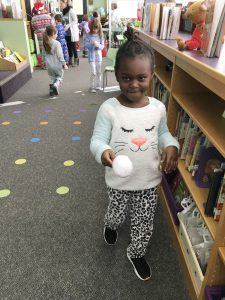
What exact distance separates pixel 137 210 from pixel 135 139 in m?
0.37

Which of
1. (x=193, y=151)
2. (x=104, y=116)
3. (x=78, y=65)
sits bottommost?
(x=78, y=65)

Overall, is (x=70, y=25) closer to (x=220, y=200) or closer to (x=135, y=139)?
(x=135, y=139)

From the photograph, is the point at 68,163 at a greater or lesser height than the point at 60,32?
lesser

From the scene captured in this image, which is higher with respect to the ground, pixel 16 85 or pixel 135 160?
pixel 135 160

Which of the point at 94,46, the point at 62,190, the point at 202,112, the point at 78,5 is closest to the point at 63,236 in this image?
the point at 62,190

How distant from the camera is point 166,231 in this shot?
1.58m

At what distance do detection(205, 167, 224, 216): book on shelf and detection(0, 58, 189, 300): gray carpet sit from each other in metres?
0.48

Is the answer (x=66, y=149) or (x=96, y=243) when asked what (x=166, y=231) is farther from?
(x=66, y=149)

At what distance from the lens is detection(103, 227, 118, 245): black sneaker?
4.87ft

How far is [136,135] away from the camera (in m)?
1.04

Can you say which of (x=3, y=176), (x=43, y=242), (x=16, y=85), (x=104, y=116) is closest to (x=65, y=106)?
(x=16, y=85)

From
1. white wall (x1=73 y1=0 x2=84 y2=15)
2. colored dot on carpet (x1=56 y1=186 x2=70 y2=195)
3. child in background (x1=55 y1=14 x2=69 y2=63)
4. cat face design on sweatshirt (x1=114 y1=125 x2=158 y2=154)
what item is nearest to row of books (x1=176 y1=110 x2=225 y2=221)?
cat face design on sweatshirt (x1=114 y1=125 x2=158 y2=154)

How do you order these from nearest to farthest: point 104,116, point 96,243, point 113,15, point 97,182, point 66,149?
point 104,116 < point 96,243 < point 97,182 < point 66,149 < point 113,15

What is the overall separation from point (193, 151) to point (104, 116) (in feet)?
1.89
